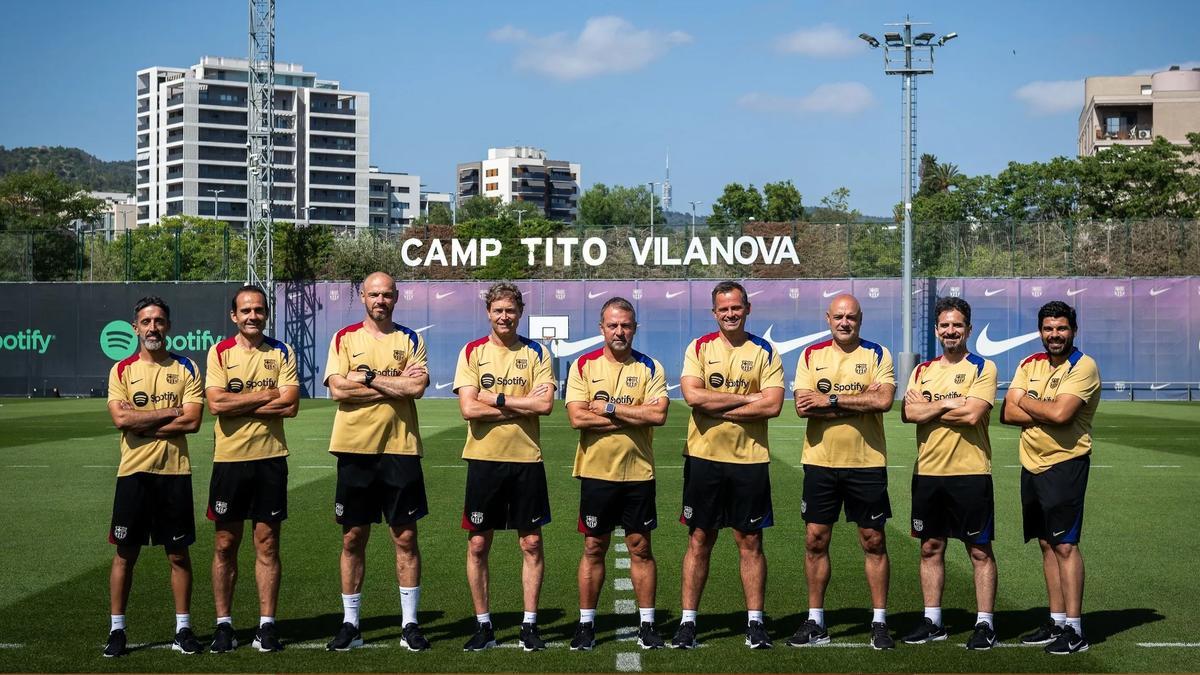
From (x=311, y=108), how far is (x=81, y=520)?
12804 cm

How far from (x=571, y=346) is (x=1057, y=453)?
112 ft

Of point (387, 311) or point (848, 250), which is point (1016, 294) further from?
point (387, 311)

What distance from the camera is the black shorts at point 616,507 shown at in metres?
7.48

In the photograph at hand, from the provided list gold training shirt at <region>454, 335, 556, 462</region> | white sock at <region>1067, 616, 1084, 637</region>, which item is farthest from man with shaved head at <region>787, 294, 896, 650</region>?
gold training shirt at <region>454, 335, 556, 462</region>

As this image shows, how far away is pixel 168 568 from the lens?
32.7ft

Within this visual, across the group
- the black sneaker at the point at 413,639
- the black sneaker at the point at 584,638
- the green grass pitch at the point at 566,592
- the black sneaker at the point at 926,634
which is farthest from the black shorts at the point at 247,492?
the black sneaker at the point at 926,634

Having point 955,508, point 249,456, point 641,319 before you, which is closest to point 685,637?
point 955,508

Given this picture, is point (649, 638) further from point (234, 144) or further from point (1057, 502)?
point (234, 144)

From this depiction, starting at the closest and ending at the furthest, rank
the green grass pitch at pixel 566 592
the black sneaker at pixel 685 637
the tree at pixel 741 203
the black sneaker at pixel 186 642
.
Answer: the green grass pitch at pixel 566 592 → the black sneaker at pixel 186 642 → the black sneaker at pixel 685 637 → the tree at pixel 741 203

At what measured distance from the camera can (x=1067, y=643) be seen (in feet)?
23.8

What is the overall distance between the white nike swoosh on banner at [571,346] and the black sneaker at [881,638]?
110 feet

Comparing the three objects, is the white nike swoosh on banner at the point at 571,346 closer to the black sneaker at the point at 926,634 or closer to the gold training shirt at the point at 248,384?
the gold training shirt at the point at 248,384

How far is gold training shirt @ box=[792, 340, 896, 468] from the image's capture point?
7680mm

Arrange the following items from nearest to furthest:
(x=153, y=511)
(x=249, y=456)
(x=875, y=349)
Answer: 1. (x=153, y=511)
2. (x=249, y=456)
3. (x=875, y=349)
